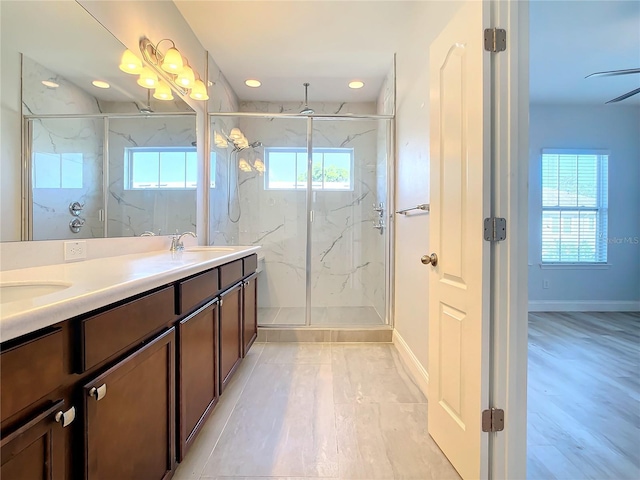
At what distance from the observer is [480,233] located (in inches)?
46.9

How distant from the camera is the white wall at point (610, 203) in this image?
394 centimetres

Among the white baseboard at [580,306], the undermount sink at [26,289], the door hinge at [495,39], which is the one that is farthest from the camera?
the white baseboard at [580,306]

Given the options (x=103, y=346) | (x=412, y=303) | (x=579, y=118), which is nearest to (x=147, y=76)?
(x=103, y=346)

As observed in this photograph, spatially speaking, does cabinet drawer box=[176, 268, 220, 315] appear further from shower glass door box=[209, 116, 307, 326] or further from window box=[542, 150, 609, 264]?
window box=[542, 150, 609, 264]

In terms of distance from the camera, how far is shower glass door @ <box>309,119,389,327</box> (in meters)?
3.79

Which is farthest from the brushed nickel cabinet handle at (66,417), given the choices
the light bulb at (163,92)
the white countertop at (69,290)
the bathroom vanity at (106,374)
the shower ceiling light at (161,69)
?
the light bulb at (163,92)

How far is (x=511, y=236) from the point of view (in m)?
1.17

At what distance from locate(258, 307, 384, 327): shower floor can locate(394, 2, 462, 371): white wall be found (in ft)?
1.73

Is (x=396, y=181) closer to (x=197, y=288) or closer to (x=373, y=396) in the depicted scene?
(x=373, y=396)

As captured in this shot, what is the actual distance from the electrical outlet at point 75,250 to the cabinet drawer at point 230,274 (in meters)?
0.65

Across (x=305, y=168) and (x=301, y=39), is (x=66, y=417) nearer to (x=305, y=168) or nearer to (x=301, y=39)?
(x=301, y=39)

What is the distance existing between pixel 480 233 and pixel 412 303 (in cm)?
130

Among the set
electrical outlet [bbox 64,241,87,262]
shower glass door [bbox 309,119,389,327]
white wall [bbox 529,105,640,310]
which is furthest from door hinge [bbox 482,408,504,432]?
white wall [bbox 529,105,640,310]

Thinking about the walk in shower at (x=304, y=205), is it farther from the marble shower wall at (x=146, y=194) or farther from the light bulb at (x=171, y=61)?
the light bulb at (x=171, y=61)
